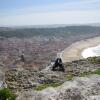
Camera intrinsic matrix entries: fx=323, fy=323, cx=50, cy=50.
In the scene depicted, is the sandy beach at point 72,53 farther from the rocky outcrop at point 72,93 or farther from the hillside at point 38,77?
the rocky outcrop at point 72,93

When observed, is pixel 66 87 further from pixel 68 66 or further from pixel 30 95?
pixel 68 66

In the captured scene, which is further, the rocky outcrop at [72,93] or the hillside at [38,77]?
the hillside at [38,77]

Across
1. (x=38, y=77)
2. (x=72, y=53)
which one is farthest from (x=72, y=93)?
(x=72, y=53)

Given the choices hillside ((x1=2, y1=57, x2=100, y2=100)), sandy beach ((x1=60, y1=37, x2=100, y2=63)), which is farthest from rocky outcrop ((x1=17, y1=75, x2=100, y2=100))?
sandy beach ((x1=60, y1=37, x2=100, y2=63))

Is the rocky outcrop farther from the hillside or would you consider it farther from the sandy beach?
the sandy beach

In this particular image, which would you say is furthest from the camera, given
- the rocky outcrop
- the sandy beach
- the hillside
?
the sandy beach

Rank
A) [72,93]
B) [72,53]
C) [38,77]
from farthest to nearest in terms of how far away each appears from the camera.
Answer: [72,53] < [38,77] < [72,93]

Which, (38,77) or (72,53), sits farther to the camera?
(72,53)

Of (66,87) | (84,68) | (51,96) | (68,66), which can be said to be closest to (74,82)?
(66,87)

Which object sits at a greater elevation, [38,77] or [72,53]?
[38,77]

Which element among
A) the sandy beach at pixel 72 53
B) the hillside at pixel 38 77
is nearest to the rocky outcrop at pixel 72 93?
the hillside at pixel 38 77

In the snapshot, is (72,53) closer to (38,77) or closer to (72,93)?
(38,77)
